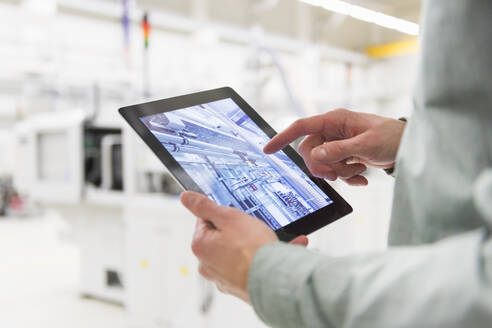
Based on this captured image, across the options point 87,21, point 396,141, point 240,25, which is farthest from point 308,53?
point 396,141

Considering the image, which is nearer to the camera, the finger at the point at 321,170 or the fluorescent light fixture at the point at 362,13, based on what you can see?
the finger at the point at 321,170

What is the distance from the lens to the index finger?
0.86 metres

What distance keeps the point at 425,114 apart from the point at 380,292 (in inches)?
9.5

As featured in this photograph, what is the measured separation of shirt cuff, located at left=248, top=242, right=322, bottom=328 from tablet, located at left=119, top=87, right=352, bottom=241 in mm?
191

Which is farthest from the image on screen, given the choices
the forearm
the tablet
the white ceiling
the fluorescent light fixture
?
the white ceiling

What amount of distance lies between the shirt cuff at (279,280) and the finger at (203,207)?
100 millimetres

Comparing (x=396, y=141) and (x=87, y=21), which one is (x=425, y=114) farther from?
(x=87, y=21)

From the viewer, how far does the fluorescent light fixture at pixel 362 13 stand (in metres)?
1.11

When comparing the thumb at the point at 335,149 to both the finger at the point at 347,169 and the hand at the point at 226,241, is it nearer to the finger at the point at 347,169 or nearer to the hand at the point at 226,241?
the finger at the point at 347,169

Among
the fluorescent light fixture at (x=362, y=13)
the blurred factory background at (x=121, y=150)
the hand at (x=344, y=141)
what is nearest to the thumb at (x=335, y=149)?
the hand at (x=344, y=141)

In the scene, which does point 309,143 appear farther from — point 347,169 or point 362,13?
point 362,13

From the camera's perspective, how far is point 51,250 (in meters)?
5.19

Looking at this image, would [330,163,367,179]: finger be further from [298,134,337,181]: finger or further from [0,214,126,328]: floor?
[0,214,126,328]: floor

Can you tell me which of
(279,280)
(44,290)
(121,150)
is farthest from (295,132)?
(44,290)
